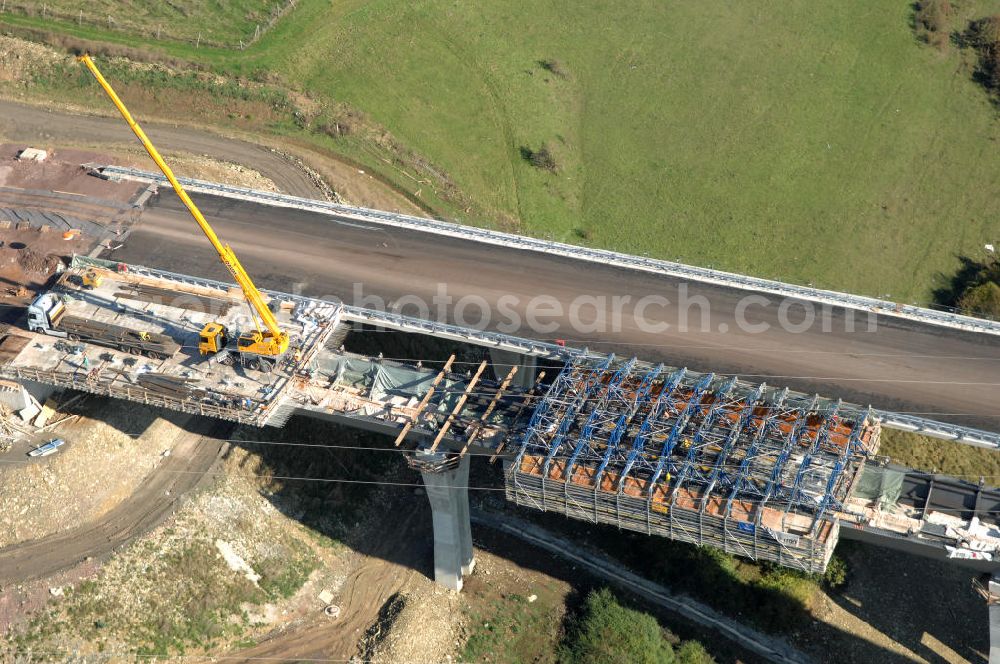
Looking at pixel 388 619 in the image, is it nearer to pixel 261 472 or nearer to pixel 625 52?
pixel 261 472

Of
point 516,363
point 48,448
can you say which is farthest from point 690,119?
point 48,448

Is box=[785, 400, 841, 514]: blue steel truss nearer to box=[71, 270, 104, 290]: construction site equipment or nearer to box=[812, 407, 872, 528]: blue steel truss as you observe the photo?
box=[812, 407, 872, 528]: blue steel truss

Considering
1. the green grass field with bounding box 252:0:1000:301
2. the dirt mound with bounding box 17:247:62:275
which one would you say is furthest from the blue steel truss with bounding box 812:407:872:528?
the dirt mound with bounding box 17:247:62:275

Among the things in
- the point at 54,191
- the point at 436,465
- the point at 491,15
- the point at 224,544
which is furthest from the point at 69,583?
the point at 491,15

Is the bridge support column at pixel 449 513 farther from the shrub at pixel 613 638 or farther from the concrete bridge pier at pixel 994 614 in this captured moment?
the concrete bridge pier at pixel 994 614

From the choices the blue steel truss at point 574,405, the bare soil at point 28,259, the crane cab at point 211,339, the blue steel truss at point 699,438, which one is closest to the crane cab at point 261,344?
the crane cab at point 211,339

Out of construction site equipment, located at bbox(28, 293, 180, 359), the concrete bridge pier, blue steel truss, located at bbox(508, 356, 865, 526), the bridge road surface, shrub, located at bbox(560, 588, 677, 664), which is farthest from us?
the bridge road surface
